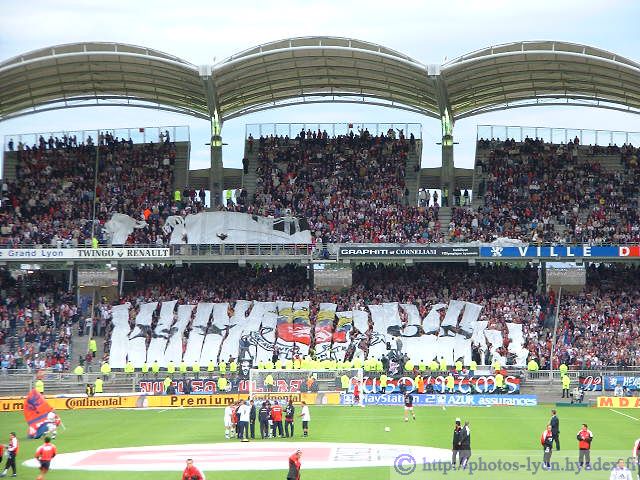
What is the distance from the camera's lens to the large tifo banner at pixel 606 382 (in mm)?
48938

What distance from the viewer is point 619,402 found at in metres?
46.5

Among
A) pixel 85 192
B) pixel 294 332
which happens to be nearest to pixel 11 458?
pixel 294 332

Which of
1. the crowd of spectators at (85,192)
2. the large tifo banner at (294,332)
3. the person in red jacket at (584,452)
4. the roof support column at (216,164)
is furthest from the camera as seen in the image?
the roof support column at (216,164)

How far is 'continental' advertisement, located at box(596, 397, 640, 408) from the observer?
4634 centimetres

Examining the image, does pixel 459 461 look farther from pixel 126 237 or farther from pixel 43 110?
pixel 43 110

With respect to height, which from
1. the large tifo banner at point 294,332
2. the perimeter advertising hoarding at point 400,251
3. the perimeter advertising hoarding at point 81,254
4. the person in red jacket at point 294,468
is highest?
the perimeter advertising hoarding at point 400,251

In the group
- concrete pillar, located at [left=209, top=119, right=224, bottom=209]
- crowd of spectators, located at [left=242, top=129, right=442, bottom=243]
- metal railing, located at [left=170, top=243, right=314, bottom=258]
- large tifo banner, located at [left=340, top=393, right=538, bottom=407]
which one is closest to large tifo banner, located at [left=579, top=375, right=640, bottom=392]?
large tifo banner, located at [left=340, top=393, right=538, bottom=407]

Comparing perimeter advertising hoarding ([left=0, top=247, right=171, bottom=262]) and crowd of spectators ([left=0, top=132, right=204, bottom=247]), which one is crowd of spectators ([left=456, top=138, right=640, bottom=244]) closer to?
perimeter advertising hoarding ([left=0, top=247, right=171, bottom=262])

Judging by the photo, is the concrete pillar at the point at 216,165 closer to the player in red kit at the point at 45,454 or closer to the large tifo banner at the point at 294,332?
the large tifo banner at the point at 294,332

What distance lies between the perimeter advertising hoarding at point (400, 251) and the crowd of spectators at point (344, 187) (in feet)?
4.63

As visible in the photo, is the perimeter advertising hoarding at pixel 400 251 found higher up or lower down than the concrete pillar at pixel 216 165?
lower down

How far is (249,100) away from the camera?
6631 centimetres

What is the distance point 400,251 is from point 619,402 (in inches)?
636

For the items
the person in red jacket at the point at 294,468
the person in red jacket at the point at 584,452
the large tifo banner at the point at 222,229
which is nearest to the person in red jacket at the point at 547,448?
the person in red jacket at the point at 584,452
